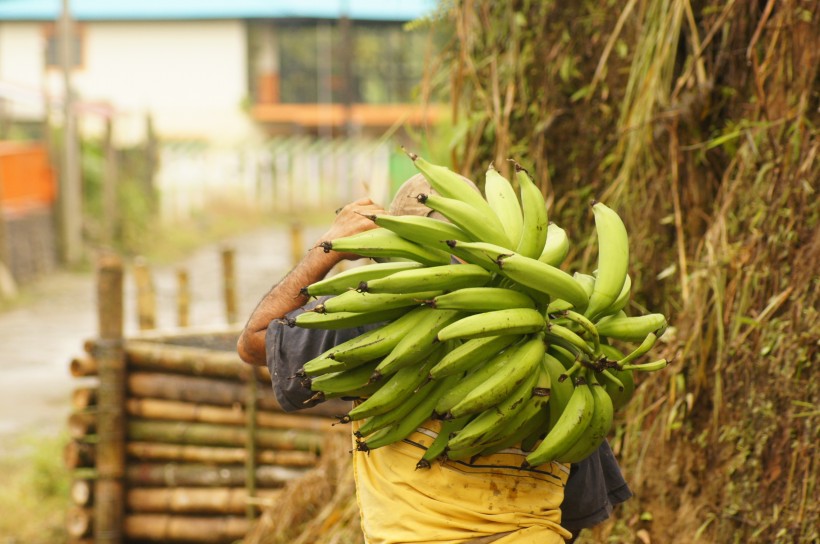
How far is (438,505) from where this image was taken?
2977 millimetres

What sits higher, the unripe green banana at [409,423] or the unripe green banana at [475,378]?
the unripe green banana at [475,378]

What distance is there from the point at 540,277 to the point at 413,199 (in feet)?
1.76

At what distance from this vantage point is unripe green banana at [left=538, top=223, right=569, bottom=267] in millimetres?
3051

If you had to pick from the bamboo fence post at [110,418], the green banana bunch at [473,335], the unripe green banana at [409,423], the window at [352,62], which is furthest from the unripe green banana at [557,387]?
the window at [352,62]

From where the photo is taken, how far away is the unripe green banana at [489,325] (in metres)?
2.69

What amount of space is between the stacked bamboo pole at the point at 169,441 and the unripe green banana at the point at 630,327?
430 cm

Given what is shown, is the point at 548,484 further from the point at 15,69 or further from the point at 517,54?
the point at 15,69

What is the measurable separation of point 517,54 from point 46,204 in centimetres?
1324

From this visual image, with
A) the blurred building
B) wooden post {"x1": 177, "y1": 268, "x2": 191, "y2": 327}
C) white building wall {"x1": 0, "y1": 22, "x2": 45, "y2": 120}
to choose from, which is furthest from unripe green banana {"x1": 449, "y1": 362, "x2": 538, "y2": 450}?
white building wall {"x1": 0, "y1": 22, "x2": 45, "y2": 120}

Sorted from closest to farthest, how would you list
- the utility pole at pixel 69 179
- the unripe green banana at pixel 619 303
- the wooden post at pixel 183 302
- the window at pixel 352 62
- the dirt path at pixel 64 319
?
the unripe green banana at pixel 619 303 < the wooden post at pixel 183 302 < the dirt path at pixel 64 319 < the utility pole at pixel 69 179 < the window at pixel 352 62

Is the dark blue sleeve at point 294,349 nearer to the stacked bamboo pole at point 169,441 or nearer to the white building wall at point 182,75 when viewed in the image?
the stacked bamboo pole at point 169,441

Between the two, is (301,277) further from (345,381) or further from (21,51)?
(21,51)

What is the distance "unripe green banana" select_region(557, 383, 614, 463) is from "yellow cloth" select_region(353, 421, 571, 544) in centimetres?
17

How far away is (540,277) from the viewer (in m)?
2.77
